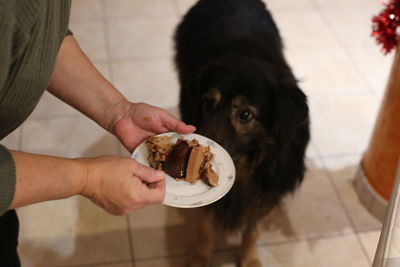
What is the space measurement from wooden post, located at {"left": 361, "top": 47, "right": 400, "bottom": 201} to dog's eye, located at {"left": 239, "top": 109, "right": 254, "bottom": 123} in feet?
1.80

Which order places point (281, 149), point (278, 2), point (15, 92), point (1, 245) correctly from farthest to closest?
1. point (278, 2)
2. point (281, 149)
3. point (1, 245)
4. point (15, 92)

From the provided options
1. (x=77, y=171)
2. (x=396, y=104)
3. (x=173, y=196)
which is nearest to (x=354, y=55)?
(x=396, y=104)

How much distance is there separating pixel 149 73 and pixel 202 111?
42.2 inches

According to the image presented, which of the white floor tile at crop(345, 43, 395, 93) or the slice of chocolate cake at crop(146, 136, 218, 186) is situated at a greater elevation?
the slice of chocolate cake at crop(146, 136, 218, 186)

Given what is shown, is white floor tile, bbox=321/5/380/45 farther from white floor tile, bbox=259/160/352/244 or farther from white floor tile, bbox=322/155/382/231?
white floor tile, bbox=259/160/352/244

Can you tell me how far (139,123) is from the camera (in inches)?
46.1

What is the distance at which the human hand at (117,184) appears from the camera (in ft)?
2.82

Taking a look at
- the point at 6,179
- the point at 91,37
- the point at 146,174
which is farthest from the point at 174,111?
the point at 6,179

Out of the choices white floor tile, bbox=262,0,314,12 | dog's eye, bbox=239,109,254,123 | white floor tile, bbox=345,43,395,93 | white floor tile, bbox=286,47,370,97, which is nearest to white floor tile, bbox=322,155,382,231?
white floor tile, bbox=286,47,370,97

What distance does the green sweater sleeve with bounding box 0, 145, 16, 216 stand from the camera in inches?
28.2

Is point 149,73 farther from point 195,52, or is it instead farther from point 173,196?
point 173,196

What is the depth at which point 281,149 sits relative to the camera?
1306 mm

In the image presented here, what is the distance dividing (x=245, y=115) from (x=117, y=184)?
51cm

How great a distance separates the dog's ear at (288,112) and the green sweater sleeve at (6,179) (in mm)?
743
